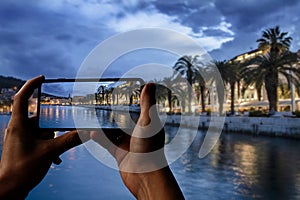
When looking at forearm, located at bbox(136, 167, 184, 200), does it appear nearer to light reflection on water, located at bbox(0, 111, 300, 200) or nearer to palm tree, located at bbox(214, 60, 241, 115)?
light reflection on water, located at bbox(0, 111, 300, 200)

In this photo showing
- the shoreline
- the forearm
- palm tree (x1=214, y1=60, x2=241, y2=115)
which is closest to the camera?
the forearm

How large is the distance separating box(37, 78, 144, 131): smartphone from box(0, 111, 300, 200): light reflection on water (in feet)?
19.1

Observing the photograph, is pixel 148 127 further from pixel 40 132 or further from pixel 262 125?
pixel 262 125

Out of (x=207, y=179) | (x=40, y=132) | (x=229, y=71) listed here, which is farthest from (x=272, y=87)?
(x=40, y=132)

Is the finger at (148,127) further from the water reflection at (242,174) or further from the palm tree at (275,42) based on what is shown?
the palm tree at (275,42)

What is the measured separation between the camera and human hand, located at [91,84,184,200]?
1.02 meters

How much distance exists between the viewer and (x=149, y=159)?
1.05 m

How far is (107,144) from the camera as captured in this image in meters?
1.21

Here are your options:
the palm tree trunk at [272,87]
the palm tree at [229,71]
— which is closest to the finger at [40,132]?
the palm tree trunk at [272,87]

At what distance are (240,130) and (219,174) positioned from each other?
20646 mm

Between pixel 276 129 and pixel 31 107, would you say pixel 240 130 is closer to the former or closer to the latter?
pixel 276 129

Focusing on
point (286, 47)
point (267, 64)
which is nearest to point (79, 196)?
point (267, 64)

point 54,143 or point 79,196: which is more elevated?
point 54,143

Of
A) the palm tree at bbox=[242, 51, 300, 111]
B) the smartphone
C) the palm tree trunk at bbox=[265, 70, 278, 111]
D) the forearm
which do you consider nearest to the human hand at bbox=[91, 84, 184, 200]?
the forearm
